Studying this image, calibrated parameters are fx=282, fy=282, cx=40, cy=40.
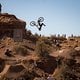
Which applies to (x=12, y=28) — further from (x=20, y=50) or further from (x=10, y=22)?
(x=20, y=50)

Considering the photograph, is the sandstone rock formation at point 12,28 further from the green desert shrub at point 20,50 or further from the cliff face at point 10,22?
the green desert shrub at point 20,50

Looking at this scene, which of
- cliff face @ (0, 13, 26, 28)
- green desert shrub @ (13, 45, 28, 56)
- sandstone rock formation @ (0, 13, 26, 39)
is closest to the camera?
green desert shrub @ (13, 45, 28, 56)

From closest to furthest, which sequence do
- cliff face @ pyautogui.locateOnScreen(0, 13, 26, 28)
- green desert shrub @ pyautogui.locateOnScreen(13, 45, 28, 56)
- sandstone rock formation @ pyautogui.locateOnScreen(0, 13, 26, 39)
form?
green desert shrub @ pyautogui.locateOnScreen(13, 45, 28, 56), sandstone rock formation @ pyautogui.locateOnScreen(0, 13, 26, 39), cliff face @ pyautogui.locateOnScreen(0, 13, 26, 28)

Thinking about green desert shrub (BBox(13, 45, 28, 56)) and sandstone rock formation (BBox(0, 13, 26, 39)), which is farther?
sandstone rock formation (BBox(0, 13, 26, 39))

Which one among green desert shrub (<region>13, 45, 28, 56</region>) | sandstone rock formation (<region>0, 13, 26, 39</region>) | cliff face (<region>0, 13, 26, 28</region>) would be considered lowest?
green desert shrub (<region>13, 45, 28, 56</region>)

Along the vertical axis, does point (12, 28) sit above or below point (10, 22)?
below

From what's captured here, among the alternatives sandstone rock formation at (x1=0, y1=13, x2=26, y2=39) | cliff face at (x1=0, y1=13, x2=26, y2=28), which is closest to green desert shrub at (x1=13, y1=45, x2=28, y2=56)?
sandstone rock formation at (x1=0, y1=13, x2=26, y2=39)

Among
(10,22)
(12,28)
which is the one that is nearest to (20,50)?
(12,28)

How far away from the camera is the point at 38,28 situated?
35.8 metres

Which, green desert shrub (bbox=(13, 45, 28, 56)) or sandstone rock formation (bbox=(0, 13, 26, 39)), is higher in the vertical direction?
sandstone rock formation (bbox=(0, 13, 26, 39))

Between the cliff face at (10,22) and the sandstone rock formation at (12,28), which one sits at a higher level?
the cliff face at (10,22)

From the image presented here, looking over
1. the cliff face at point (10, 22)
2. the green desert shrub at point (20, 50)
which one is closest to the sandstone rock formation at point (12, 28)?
the cliff face at point (10, 22)

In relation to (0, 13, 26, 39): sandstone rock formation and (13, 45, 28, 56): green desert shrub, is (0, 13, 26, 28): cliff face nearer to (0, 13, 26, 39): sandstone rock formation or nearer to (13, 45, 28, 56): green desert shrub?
(0, 13, 26, 39): sandstone rock formation

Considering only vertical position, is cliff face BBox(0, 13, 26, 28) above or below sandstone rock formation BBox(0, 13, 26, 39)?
above
